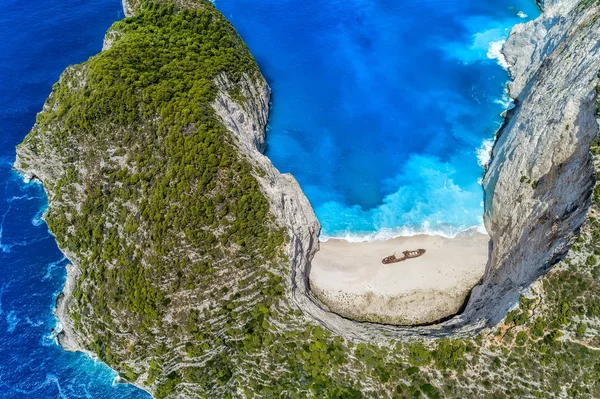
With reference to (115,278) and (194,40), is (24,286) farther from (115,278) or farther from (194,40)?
(194,40)

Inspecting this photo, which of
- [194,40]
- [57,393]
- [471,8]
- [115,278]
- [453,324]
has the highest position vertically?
[471,8]

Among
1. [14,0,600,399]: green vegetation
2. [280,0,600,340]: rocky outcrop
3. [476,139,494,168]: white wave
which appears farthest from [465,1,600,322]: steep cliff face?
[14,0,600,399]: green vegetation

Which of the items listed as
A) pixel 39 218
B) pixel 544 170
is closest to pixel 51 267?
pixel 39 218

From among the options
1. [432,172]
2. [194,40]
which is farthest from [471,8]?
[194,40]

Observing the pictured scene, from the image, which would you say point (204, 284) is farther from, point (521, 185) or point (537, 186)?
point (537, 186)

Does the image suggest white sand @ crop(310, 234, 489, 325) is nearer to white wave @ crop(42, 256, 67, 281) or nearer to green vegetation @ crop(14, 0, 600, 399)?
green vegetation @ crop(14, 0, 600, 399)

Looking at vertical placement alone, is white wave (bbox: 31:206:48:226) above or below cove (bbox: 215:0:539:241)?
below

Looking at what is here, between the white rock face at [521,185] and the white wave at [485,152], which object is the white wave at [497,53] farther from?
the white wave at [485,152]
